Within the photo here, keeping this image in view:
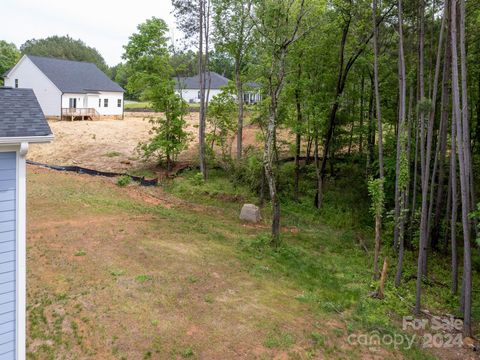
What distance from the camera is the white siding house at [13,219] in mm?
5016

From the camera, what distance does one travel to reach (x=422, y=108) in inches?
391

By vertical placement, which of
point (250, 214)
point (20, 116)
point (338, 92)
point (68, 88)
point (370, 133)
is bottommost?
point (250, 214)

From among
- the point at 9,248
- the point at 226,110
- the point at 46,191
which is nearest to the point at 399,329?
the point at 9,248

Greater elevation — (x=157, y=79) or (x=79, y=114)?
(x=157, y=79)

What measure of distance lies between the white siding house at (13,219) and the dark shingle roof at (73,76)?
31.6 m

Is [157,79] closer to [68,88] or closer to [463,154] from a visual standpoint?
[463,154]

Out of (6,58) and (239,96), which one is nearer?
(239,96)

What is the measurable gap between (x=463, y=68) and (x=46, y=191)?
14625mm

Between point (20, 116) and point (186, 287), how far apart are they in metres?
5.36

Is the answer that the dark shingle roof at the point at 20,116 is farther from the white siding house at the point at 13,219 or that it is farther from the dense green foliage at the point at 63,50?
the dense green foliage at the point at 63,50

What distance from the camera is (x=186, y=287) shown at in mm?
9297

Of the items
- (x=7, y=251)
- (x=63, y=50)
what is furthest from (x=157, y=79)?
(x=63, y=50)

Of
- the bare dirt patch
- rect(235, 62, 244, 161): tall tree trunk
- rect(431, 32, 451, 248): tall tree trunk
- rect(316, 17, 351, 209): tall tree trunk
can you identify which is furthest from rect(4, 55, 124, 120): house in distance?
rect(431, 32, 451, 248): tall tree trunk

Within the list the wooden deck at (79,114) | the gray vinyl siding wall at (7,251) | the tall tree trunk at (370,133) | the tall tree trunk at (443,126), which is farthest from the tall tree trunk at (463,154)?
the wooden deck at (79,114)
